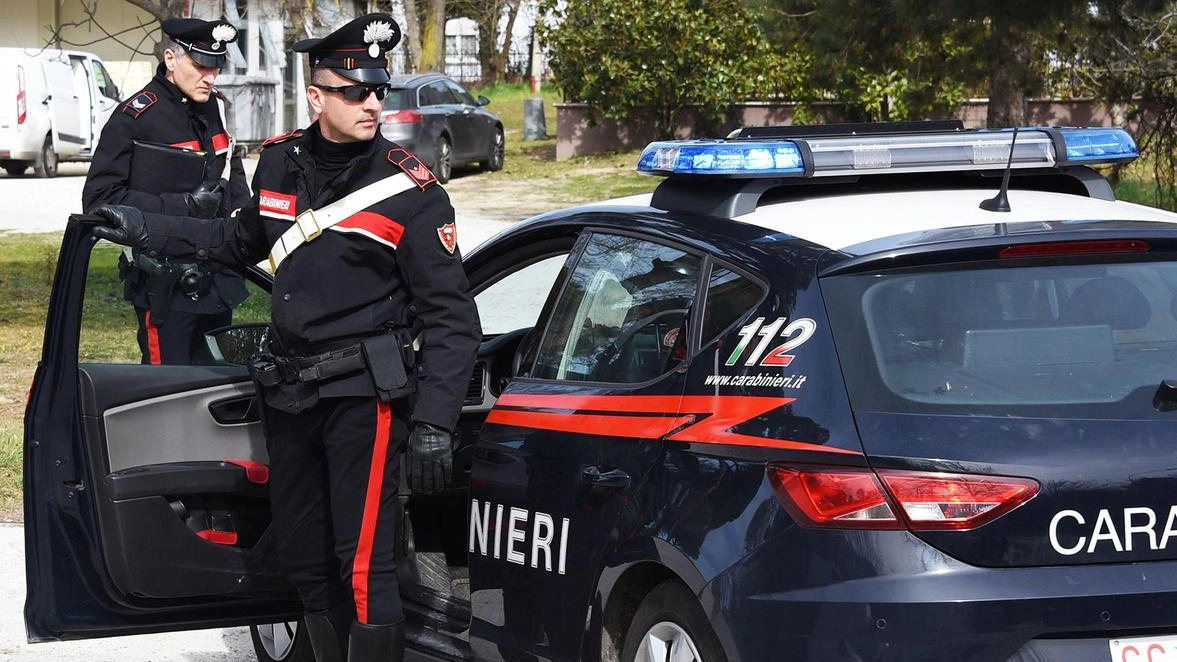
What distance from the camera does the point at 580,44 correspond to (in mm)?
23656

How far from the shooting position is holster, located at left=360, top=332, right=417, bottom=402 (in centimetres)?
378

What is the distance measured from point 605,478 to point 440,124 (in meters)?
18.3

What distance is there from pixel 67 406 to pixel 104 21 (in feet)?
96.5

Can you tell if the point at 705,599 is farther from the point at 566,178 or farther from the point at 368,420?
the point at 566,178

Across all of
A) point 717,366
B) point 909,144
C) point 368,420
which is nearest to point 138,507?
point 368,420

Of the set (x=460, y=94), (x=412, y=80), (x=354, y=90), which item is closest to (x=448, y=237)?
(x=354, y=90)

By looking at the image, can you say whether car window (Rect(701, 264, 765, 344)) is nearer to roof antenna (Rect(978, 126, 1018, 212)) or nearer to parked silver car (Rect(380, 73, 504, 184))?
roof antenna (Rect(978, 126, 1018, 212))

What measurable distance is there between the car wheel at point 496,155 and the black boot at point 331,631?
1969cm

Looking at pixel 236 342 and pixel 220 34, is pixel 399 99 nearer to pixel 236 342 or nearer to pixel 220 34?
pixel 220 34

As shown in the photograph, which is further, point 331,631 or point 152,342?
point 152,342

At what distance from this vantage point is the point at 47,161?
893 inches

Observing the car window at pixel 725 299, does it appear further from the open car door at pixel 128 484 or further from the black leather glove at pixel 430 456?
the open car door at pixel 128 484

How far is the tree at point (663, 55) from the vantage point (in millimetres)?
23062

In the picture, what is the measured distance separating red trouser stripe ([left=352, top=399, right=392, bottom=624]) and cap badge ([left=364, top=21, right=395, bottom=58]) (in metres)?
0.88
